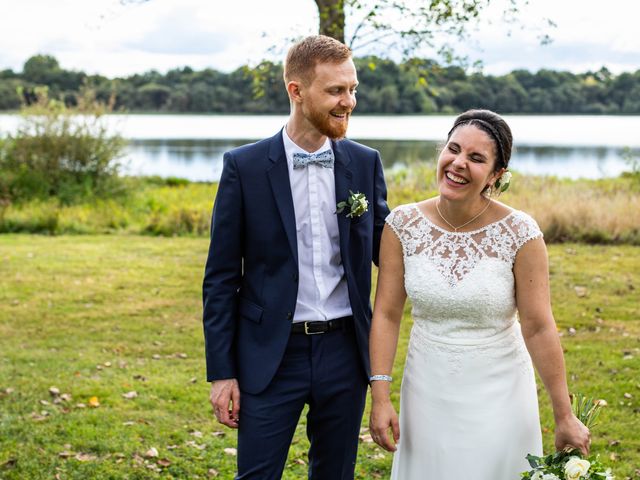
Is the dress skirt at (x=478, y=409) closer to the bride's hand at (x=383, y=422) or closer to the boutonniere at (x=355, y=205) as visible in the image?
the bride's hand at (x=383, y=422)

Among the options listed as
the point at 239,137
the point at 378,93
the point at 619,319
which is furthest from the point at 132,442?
the point at 239,137

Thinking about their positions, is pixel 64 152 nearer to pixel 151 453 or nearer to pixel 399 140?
pixel 151 453

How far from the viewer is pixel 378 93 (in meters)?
22.1

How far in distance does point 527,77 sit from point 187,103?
777 inches

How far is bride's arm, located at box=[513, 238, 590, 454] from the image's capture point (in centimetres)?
302

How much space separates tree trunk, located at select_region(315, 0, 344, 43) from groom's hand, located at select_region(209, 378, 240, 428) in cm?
455

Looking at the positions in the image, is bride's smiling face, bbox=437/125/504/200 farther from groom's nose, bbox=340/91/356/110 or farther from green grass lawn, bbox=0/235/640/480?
green grass lawn, bbox=0/235/640/480

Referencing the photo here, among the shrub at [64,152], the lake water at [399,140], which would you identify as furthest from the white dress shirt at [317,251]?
the shrub at [64,152]

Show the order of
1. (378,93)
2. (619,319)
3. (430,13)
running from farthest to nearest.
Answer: (378,93), (619,319), (430,13)

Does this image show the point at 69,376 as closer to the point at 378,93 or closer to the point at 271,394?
the point at 271,394

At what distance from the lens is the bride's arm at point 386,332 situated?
3162 mm

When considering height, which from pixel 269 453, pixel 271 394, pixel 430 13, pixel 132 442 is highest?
pixel 430 13

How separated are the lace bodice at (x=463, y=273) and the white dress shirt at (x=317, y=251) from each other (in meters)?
0.27

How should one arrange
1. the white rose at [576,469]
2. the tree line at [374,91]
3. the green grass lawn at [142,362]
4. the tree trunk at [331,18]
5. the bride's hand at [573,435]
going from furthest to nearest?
the tree line at [374,91]
the tree trunk at [331,18]
the green grass lawn at [142,362]
the bride's hand at [573,435]
the white rose at [576,469]
